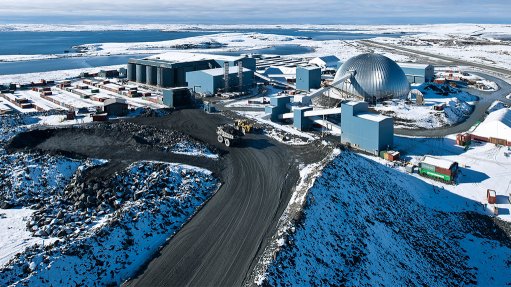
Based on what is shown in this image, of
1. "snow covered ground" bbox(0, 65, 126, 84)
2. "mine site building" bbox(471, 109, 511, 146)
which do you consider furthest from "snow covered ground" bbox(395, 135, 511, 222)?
"snow covered ground" bbox(0, 65, 126, 84)

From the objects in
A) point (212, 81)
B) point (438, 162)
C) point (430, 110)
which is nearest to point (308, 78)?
point (212, 81)

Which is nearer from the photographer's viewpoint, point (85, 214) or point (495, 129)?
point (85, 214)

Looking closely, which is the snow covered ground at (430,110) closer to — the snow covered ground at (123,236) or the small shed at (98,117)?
the snow covered ground at (123,236)

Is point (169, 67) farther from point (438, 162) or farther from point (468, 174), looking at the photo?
point (468, 174)

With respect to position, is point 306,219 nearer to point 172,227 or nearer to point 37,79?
point 172,227

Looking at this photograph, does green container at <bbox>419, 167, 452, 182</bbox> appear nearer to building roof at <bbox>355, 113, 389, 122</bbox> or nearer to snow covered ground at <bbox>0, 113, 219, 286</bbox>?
building roof at <bbox>355, 113, 389, 122</bbox>

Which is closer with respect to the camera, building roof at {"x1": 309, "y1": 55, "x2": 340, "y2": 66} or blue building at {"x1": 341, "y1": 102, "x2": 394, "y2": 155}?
blue building at {"x1": 341, "y1": 102, "x2": 394, "y2": 155}
